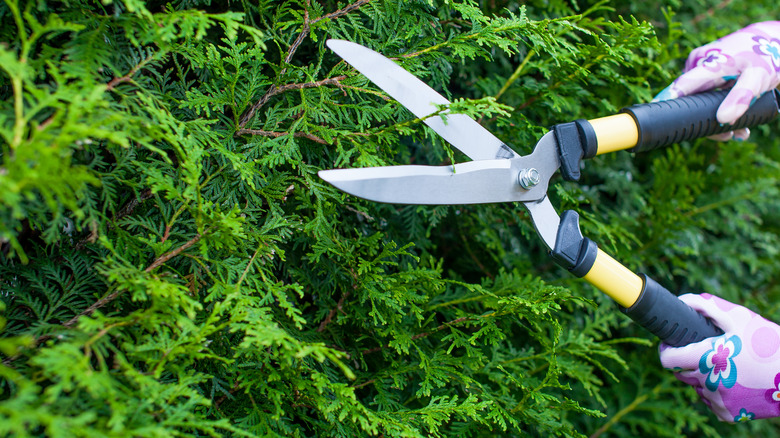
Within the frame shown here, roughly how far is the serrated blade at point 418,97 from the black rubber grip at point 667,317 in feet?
1.72

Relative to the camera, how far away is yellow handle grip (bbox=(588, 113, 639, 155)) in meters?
1.39

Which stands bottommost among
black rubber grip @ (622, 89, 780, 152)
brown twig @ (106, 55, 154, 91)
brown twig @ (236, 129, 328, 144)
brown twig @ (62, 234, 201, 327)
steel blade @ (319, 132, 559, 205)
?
brown twig @ (62, 234, 201, 327)

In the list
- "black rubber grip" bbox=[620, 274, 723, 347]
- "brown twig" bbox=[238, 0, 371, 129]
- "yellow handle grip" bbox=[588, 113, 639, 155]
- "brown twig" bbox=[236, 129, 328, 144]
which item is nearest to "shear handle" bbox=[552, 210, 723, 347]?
"black rubber grip" bbox=[620, 274, 723, 347]

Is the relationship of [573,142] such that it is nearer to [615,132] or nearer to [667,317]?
[615,132]

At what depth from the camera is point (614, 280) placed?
134 cm

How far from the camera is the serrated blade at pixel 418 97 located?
1217 mm

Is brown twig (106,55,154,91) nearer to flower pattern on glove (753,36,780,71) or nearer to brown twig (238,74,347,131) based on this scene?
brown twig (238,74,347,131)

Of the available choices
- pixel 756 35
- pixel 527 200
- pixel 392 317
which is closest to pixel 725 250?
pixel 756 35

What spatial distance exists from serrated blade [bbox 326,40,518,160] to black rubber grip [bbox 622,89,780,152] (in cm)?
40

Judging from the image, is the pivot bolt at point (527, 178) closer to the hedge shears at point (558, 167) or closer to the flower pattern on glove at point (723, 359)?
the hedge shears at point (558, 167)

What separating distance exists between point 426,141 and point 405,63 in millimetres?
451

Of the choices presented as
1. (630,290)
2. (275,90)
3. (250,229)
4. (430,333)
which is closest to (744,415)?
→ (630,290)

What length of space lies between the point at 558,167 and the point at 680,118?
0.40 metres

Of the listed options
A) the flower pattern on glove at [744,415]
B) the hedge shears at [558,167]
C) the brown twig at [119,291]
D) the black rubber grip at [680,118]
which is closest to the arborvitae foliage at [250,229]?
the brown twig at [119,291]
